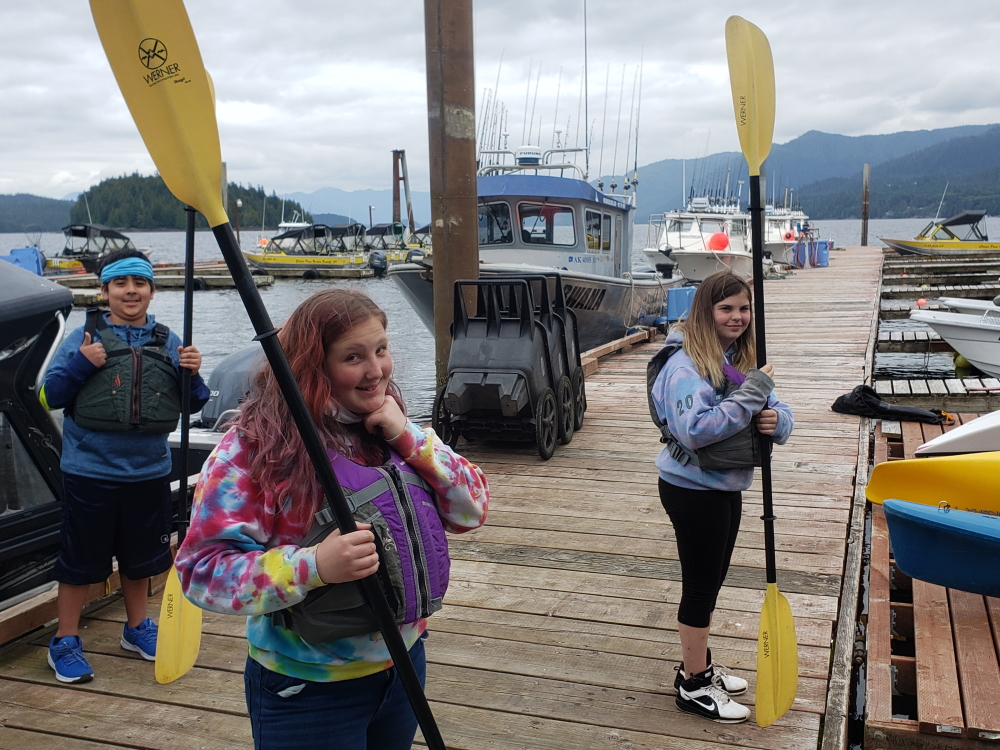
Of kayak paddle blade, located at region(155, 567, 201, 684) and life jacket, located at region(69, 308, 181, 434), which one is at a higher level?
life jacket, located at region(69, 308, 181, 434)

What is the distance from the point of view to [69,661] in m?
3.31

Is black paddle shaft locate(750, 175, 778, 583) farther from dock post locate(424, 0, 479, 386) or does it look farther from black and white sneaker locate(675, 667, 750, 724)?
dock post locate(424, 0, 479, 386)

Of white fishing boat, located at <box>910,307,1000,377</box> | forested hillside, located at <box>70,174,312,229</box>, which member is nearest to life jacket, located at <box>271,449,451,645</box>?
white fishing boat, located at <box>910,307,1000,377</box>

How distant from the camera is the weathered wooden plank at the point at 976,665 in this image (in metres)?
3.00

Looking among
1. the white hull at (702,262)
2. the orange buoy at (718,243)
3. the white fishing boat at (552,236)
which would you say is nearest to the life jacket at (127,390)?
the white fishing boat at (552,236)

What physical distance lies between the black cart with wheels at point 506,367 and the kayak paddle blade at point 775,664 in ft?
10.5

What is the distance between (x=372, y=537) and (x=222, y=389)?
6.55 metres

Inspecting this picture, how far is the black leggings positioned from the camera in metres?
2.93

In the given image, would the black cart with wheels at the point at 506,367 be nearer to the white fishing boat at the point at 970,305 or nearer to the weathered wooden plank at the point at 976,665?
the weathered wooden plank at the point at 976,665

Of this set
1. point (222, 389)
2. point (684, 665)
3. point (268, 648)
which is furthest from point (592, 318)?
point (268, 648)

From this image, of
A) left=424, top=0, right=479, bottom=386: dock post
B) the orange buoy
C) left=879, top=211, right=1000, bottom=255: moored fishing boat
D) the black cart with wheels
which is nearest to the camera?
the black cart with wheels

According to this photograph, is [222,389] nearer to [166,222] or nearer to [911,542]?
[911,542]

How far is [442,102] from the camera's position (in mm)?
6324

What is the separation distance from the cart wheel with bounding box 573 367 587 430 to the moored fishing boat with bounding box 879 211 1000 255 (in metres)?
30.3
